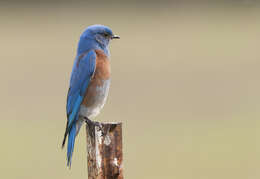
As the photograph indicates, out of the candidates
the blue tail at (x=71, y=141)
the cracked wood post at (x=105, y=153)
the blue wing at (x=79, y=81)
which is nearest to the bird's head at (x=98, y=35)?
the blue wing at (x=79, y=81)

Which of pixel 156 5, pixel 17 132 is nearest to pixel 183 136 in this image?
pixel 17 132

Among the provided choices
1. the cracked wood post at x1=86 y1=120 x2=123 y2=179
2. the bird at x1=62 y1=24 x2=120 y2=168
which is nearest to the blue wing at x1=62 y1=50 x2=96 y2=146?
the bird at x1=62 y1=24 x2=120 y2=168

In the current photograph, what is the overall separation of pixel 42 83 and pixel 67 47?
15.1 feet

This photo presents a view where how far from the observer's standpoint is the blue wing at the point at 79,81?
5.83m

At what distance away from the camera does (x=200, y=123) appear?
1277cm

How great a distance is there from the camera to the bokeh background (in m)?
10.2

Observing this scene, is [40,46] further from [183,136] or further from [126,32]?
[183,136]

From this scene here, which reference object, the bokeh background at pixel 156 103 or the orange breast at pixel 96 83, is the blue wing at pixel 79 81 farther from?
the bokeh background at pixel 156 103

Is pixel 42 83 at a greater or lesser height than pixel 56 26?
lesser

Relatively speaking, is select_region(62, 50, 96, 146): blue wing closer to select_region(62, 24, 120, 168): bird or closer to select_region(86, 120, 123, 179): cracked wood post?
select_region(62, 24, 120, 168): bird

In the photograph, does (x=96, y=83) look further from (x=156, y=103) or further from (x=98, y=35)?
(x=156, y=103)

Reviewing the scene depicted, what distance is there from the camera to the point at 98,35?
21.3 ft

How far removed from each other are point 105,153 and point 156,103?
9.92 m

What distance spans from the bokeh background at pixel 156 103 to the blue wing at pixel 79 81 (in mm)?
3487
